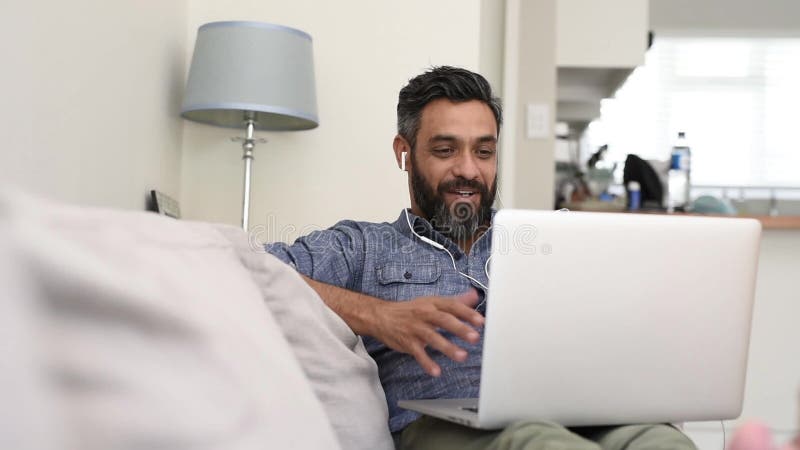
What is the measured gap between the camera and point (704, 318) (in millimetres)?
1280

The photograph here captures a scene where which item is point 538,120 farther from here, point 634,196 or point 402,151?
point 402,151

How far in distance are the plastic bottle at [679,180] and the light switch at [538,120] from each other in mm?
623

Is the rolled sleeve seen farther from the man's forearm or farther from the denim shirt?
the man's forearm

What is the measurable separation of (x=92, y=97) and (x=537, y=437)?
128cm

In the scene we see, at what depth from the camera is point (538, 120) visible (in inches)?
156

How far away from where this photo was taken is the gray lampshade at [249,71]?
2422 millimetres

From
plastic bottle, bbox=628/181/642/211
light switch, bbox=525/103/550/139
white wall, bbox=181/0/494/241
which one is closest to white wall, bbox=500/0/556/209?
light switch, bbox=525/103/550/139

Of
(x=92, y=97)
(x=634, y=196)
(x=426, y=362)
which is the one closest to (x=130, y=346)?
(x=426, y=362)

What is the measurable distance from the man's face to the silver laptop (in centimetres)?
68

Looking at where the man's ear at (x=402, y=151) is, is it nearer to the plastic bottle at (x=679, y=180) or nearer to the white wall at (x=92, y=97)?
the white wall at (x=92, y=97)

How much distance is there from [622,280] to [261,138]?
1.73m

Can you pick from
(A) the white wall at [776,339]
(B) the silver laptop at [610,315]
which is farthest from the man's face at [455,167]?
(A) the white wall at [776,339]

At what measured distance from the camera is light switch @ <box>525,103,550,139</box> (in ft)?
13.0

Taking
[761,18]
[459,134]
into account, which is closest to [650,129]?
[761,18]
